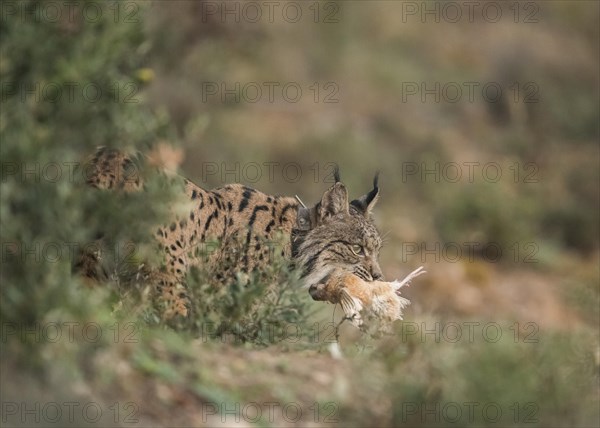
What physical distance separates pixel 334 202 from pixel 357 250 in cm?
39

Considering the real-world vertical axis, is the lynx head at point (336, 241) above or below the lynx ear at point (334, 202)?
below

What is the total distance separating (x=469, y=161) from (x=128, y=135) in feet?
65.4

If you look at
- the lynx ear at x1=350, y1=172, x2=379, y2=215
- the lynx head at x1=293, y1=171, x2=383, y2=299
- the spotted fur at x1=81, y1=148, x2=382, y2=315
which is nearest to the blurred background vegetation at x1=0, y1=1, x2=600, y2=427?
the spotted fur at x1=81, y1=148, x2=382, y2=315

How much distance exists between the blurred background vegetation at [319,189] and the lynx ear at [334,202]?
1.00 metres

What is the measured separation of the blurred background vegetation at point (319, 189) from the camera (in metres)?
6.59

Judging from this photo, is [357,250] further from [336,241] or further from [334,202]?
[334,202]

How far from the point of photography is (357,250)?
942 centimetres

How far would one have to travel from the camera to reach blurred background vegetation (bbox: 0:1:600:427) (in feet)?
21.6

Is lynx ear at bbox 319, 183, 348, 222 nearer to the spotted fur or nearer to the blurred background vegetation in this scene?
the spotted fur

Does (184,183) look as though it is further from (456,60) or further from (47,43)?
(456,60)

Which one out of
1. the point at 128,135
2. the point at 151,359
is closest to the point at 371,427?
the point at 151,359

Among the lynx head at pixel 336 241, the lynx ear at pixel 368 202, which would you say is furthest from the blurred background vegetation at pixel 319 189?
the lynx ear at pixel 368 202

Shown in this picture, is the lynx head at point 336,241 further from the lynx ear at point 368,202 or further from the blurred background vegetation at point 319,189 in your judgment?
the blurred background vegetation at point 319,189

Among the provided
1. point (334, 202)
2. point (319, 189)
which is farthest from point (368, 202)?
point (319, 189)
